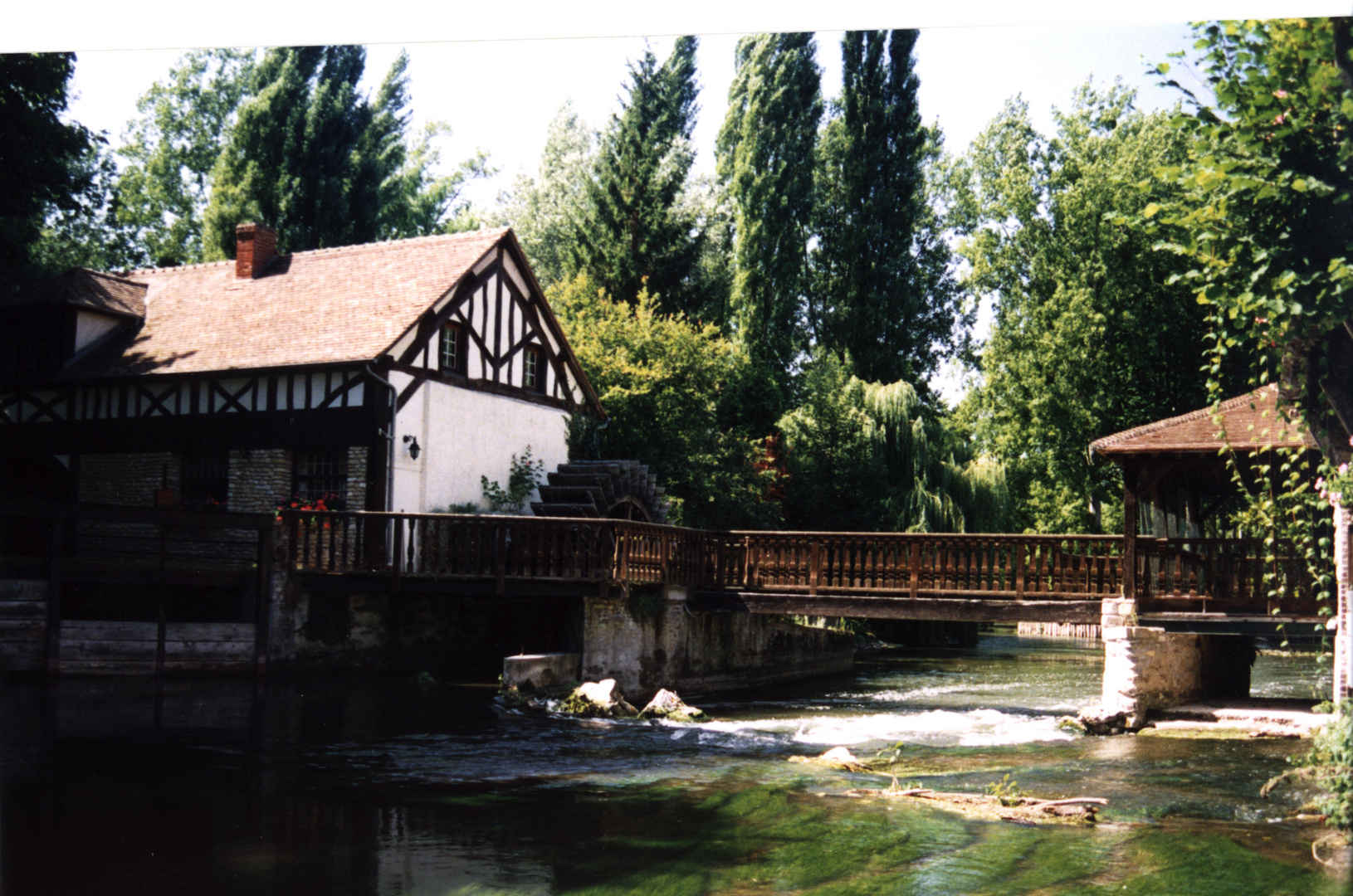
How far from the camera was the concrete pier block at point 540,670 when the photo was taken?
10977 millimetres

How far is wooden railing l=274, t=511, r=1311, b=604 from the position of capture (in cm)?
1148

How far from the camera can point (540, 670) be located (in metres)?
11.2

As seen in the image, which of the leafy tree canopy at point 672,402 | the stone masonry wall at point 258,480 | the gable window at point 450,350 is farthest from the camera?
the leafy tree canopy at point 672,402

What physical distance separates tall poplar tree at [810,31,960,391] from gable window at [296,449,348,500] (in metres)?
5.68

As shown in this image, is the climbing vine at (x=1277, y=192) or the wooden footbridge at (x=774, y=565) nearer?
the climbing vine at (x=1277, y=192)

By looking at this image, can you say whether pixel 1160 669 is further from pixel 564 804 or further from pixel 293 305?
pixel 293 305

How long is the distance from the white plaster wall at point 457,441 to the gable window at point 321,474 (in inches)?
27.5

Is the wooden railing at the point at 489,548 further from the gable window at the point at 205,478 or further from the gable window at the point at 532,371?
the gable window at the point at 532,371

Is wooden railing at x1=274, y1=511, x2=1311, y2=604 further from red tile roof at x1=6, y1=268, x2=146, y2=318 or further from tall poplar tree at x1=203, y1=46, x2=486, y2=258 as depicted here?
red tile roof at x1=6, y1=268, x2=146, y2=318

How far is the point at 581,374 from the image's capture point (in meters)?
16.6

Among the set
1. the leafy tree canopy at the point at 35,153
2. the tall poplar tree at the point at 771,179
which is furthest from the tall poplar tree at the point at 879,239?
the leafy tree canopy at the point at 35,153

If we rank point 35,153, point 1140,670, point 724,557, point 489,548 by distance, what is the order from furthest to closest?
point 724,557 → point 489,548 → point 1140,670 → point 35,153

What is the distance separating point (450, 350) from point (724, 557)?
4228 millimetres

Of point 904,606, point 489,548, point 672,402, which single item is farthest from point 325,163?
point 904,606
